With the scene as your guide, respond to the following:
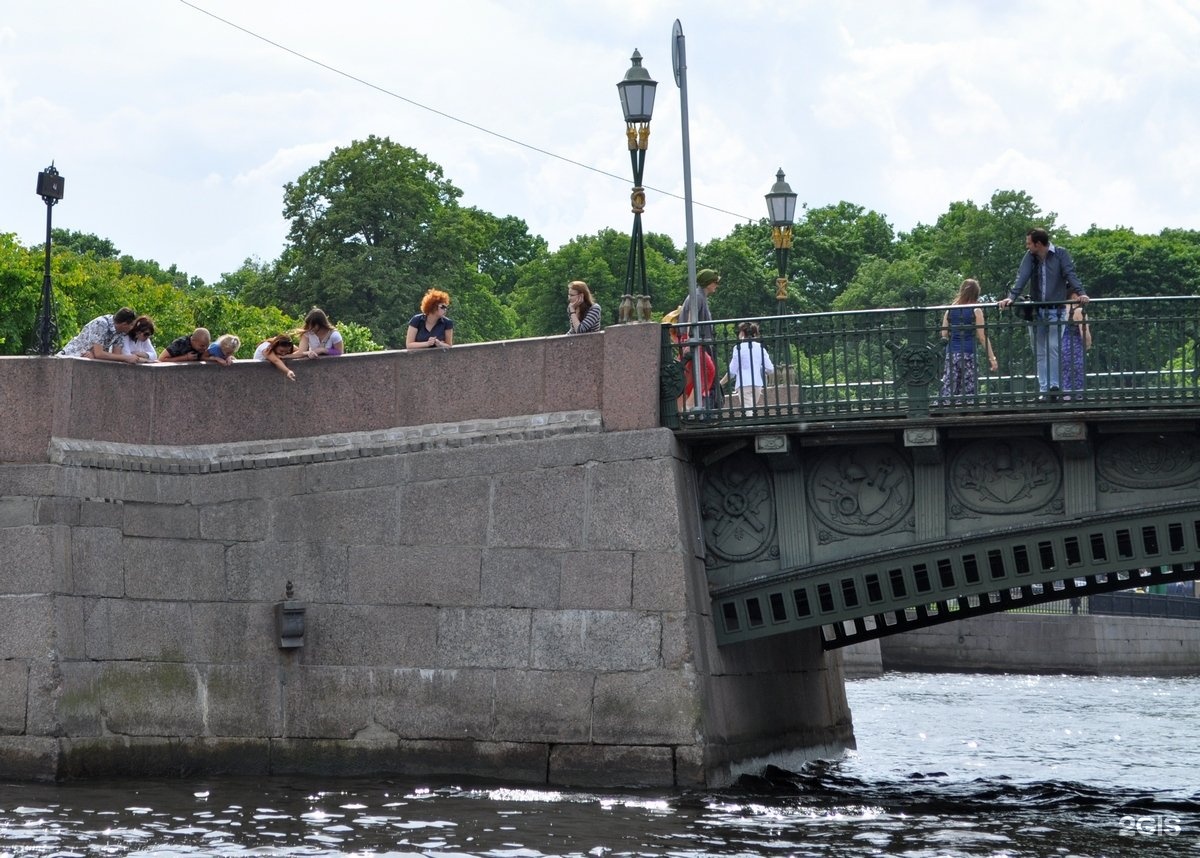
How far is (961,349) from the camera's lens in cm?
1399

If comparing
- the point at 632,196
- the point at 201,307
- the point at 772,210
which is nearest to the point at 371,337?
the point at 201,307

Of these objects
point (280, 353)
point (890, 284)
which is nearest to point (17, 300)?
point (280, 353)

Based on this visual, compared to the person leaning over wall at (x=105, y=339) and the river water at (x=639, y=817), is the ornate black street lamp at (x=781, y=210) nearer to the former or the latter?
the river water at (x=639, y=817)

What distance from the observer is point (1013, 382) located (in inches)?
540

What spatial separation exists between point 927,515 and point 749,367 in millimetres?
1756

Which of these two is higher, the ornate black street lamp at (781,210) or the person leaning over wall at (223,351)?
the ornate black street lamp at (781,210)

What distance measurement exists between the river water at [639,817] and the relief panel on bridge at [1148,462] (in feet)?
8.02

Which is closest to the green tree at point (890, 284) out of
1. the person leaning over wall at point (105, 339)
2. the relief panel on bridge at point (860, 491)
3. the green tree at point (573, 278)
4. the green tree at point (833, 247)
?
the green tree at point (833, 247)

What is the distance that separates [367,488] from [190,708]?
6.85 feet

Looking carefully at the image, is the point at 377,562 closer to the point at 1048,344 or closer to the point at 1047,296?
the point at 1048,344

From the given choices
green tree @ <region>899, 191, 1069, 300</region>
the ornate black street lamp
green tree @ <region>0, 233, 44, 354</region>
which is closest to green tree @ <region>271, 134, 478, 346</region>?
green tree @ <region>0, 233, 44, 354</region>

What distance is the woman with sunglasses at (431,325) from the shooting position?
1491cm

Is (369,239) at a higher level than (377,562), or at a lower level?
higher

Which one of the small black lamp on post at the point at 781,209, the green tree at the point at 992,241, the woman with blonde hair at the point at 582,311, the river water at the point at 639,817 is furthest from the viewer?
the green tree at the point at 992,241
